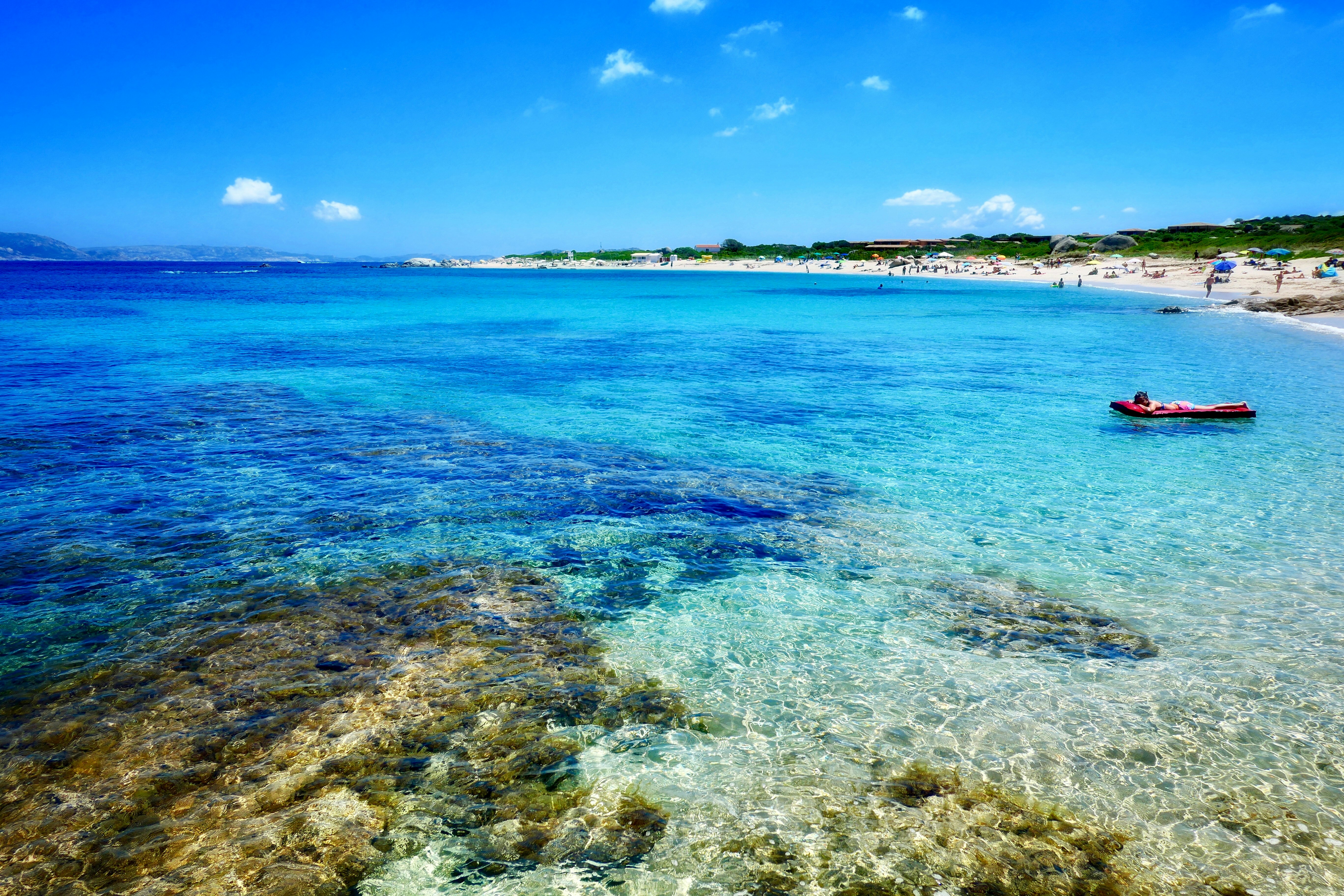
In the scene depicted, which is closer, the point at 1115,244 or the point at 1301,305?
the point at 1301,305

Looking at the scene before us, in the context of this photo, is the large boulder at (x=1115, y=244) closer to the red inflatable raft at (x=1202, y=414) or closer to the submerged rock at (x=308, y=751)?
the red inflatable raft at (x=1202, y=414)

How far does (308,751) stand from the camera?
6496 mm

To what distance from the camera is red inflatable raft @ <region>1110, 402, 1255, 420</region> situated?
19766mm

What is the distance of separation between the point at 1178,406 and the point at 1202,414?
599 mm

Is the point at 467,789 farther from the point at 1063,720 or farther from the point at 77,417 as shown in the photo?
the point at 77,417

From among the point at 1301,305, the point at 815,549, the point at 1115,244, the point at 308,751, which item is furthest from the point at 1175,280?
the point at 308,751

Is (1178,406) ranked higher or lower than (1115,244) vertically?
lower

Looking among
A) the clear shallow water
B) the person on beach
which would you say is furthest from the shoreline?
the person on beach

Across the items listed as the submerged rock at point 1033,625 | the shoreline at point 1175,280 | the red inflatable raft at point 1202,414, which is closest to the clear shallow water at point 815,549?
the submerged rock at point 1033,625

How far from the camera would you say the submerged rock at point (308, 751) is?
5.38 metres

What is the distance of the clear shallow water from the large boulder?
95.1m

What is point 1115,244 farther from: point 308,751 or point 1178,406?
point 308,751

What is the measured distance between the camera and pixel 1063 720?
721 centimetres

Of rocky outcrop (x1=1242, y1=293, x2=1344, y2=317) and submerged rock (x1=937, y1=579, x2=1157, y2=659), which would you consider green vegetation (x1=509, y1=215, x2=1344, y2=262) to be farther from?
submerged rock (x1=937, y1=579, x2=1157, y2=659)
